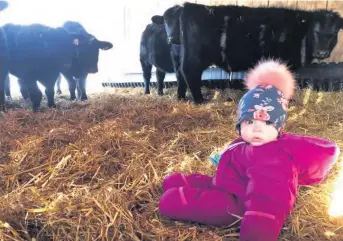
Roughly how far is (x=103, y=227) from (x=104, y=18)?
24.5 feet

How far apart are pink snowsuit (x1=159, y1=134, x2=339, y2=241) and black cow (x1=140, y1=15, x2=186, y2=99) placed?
4424 mm

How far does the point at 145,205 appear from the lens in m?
2.08

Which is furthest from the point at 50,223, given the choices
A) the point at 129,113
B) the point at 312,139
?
the point at 129,113

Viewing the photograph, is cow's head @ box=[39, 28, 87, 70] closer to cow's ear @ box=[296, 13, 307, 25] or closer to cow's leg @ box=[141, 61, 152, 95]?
cow's leg @ box=[141, 61, 152, 95]

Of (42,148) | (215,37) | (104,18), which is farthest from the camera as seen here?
(104,18)

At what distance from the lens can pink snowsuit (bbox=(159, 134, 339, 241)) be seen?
1634 mm

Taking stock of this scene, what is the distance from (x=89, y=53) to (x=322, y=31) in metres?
4.46

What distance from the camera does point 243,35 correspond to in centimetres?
587

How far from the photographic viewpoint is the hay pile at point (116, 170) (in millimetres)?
1814

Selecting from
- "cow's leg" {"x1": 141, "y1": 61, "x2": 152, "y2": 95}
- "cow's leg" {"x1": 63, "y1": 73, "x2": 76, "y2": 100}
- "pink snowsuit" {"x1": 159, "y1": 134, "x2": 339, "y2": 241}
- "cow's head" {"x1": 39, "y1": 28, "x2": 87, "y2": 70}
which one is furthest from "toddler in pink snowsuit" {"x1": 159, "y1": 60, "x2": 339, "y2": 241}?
"cow's leg" {"x1": 141, "y1": 61, "x2": 152, "y2": 95}

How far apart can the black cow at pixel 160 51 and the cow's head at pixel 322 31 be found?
7.43 ft

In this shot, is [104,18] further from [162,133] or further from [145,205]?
[145,205]

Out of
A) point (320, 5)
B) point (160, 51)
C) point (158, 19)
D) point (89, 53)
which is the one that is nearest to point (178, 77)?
point (160, 51)

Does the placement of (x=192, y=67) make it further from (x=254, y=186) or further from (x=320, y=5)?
(x=254, y=186)
